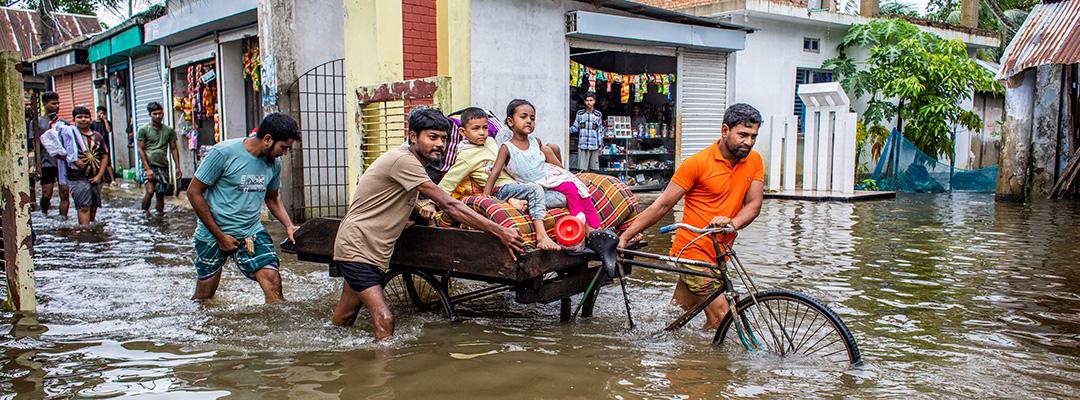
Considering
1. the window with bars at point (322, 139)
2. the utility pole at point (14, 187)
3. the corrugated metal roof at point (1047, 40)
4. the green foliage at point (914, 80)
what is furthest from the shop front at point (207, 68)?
the green foliage at point (914, 80)

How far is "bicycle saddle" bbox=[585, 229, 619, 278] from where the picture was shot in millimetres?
4801

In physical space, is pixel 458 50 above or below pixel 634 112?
above

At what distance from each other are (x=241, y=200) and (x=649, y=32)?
384 inches

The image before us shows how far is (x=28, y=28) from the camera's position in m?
26.3

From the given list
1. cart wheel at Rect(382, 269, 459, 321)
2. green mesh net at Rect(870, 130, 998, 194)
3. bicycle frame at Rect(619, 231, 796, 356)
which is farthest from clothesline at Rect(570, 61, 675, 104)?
bicycle frame at Rect(619, 231, 796, 356)

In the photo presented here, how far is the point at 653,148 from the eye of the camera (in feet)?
54.8

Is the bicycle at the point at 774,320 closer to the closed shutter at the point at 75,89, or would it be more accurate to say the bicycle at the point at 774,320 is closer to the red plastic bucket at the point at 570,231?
the red plastic bucket at the point at 570,231

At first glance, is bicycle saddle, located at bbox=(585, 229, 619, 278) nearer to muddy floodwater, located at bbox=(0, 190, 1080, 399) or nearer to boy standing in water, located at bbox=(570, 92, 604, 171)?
muddy floodwater, located at bbox=(0, 190, 1080, 399)

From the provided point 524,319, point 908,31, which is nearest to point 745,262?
point 524,319

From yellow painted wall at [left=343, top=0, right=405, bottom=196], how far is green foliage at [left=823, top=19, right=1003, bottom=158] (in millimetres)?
12834

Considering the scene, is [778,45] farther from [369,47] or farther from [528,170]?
[528,170]

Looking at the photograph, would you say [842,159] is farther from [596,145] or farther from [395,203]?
[395,203]

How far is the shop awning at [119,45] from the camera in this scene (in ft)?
51.0

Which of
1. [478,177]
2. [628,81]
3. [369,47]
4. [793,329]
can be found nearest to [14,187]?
[478,177]
